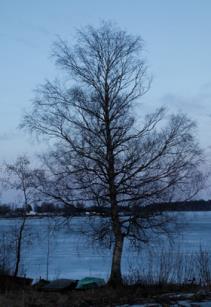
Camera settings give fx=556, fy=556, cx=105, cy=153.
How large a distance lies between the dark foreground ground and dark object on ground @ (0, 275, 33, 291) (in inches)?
16.7

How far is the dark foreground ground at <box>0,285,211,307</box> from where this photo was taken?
1269cm

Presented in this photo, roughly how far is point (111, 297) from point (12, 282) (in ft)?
13.7

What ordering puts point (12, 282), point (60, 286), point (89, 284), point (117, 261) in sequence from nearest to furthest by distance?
point (60, 286) < point (89, 284) < point (12, 282) < point (117, 261)

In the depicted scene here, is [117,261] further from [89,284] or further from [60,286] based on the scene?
[60,286]

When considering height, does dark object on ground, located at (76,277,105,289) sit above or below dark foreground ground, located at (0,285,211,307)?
above

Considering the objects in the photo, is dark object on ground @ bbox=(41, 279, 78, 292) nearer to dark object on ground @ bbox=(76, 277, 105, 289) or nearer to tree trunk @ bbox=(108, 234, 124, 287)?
dark object on ground @ bbox=(76, 277, 105, 289)

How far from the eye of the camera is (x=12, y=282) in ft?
56.3

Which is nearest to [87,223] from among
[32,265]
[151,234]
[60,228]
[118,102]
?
Result: [60,228]

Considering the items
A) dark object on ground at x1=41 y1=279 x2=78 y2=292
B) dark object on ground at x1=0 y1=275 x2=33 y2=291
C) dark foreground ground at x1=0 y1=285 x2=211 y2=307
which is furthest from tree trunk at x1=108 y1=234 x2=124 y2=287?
dark object on ground at x1=0 y1=275 x2=33 y2=291

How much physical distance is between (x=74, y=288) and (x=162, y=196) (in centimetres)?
398

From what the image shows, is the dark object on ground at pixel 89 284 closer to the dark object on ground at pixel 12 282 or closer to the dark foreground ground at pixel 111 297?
the dark foreground ground at pixel 111 297

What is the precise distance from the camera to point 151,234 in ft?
59.8

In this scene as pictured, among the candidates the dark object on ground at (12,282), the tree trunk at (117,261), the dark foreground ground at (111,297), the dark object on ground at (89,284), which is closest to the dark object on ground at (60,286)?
the dark object on ground at (89,284)

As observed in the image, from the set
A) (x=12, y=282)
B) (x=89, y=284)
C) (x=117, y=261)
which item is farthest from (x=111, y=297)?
(x=12, y=282)
